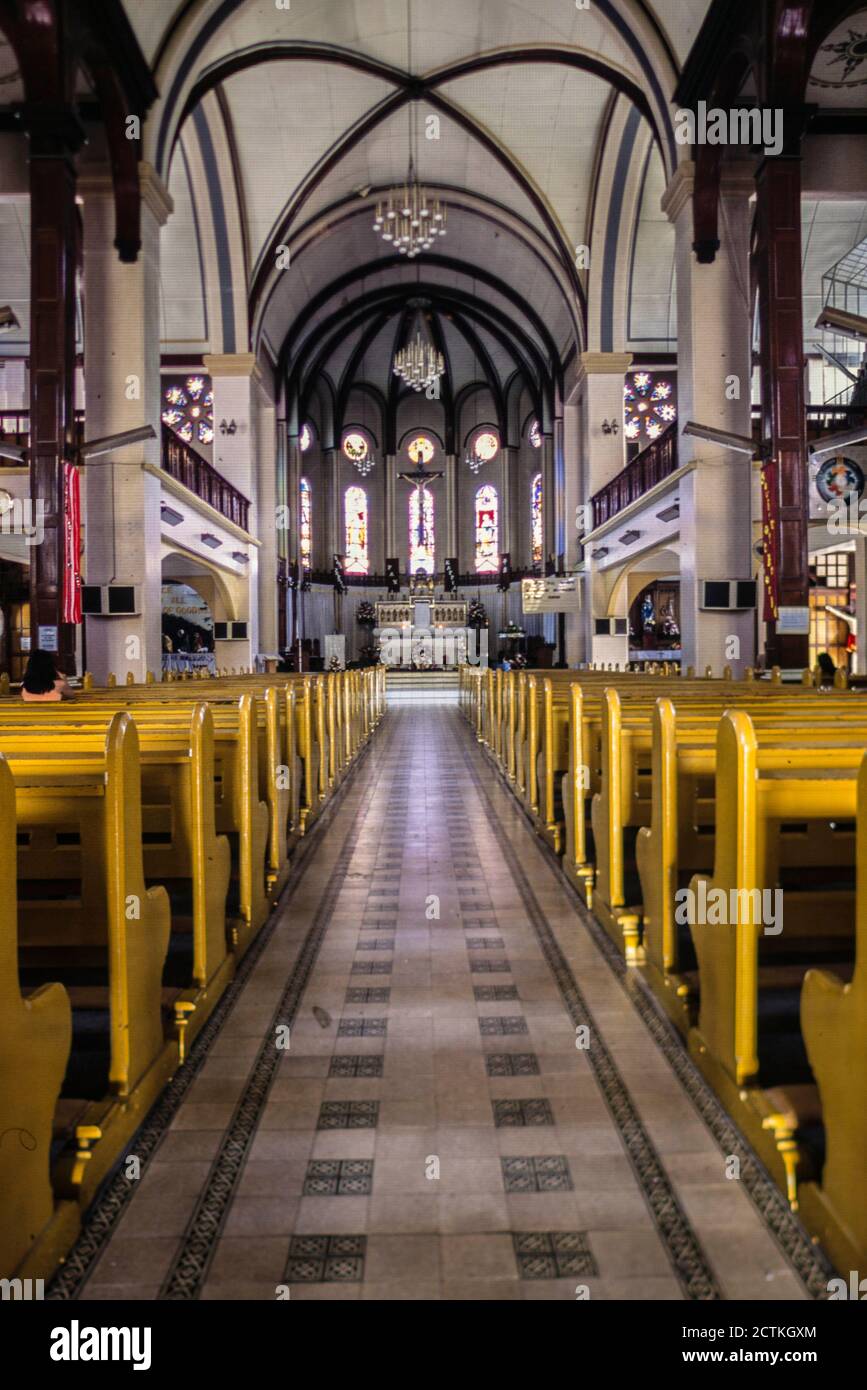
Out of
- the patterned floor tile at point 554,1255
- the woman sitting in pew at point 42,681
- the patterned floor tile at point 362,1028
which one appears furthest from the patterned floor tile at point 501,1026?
the woman sitting in pew at point 42,681

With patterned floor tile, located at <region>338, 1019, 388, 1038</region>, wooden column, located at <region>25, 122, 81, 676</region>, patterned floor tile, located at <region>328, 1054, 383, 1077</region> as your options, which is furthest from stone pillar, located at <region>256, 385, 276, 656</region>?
patterned floor tile, located at <region>328, 1054, 383, 1077</region>

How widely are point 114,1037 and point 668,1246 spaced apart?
1.31m

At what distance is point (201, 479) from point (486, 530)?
54.6 feet

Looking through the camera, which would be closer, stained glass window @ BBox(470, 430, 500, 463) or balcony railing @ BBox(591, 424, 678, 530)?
balcony railing @ BBox(591, 424, 678, 530)

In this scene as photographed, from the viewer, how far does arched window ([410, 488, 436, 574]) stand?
103ft

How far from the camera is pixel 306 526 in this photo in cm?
2867

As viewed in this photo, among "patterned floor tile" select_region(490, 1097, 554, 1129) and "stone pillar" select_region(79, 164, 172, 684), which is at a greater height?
"stone pillar" select_region(79, 164, 172, 684)

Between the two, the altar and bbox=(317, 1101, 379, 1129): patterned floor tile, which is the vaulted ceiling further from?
bbox=(317, 1101, 379, 1129): patterned floor tile

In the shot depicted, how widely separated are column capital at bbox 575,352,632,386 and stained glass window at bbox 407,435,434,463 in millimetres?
→ 13758

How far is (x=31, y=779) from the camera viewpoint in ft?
7.21

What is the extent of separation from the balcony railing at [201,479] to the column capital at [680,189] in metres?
7.53
